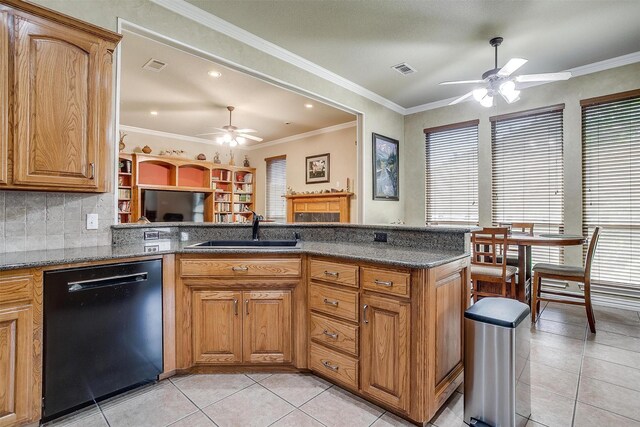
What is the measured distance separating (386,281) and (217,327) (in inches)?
49.0

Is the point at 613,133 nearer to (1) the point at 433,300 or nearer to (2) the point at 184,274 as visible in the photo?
(1) the point at 433,300

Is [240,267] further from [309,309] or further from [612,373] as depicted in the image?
[612,373]

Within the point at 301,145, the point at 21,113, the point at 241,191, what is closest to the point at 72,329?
the point at 21,113

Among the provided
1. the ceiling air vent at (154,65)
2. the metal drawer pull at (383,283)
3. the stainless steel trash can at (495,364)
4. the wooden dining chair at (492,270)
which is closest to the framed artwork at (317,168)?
the ceiling air vent at (154,65)

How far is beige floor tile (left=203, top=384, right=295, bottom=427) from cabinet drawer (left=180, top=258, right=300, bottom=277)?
0.75 metres

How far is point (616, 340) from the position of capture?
2.77m

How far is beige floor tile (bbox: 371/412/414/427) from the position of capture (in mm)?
1709

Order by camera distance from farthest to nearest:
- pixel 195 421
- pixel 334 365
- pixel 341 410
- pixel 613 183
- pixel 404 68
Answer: pixel 404 68 → pixel 613 183 → pixel 334 365 → pixel 341 410 → pixel 195 421

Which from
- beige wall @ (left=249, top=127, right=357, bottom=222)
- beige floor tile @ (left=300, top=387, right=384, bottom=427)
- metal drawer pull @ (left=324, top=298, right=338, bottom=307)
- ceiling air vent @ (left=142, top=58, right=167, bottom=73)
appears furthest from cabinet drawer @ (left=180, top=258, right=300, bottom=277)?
beige wall @ (left=249, top=127, right=357, bottom=222)

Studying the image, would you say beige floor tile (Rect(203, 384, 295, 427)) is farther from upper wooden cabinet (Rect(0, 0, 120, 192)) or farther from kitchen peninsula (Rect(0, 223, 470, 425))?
upper wooden cabinet (Rect(0, 0, 120, 192))

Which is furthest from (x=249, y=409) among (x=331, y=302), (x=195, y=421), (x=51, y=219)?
(x=51, y=219)

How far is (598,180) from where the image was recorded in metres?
3.83

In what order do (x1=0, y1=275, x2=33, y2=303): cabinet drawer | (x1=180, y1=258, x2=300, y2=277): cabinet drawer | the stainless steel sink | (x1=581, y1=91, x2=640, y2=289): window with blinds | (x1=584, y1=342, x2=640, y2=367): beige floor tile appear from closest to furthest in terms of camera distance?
1. (x1=0, y1=275, x2=33, y2=303): cabinet drawer
2. (x1=180, y1=258, x2=300, y2=277): cabinet drawer
3. (x1=584, y1=342, x2=640, y2=367): beige floor tile
4. the stainless steel sink
5. (x1=581, y1=91, x2=640, y2=289): window with blinds

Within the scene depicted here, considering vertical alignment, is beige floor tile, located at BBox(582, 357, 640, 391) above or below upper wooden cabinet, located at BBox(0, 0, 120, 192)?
below
